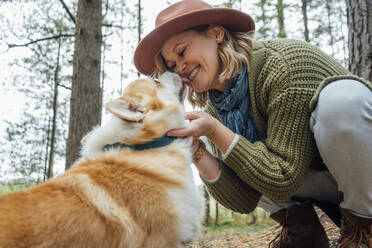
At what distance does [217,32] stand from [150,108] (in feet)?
3.03

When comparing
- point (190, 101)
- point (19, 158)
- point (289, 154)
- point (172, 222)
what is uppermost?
point (190, 101)

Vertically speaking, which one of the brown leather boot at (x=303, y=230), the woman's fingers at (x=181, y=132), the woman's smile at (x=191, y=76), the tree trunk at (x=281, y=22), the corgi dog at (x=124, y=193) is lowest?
the brown leather boot at (x=303, y=230)

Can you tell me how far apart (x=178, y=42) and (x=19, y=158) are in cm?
829

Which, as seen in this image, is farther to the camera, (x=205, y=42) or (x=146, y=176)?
(x=205, y=42)

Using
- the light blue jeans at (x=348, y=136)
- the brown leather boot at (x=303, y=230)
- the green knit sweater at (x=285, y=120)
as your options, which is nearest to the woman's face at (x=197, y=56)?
the green knit sweater at (x=285, y=120)

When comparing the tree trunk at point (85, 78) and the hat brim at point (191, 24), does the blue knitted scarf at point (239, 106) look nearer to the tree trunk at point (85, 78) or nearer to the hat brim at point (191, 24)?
the hat brim at point (191, 24)

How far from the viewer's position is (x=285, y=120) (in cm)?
212

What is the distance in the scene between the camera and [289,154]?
81.8 inches

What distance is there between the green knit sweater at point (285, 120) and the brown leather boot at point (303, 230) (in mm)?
411

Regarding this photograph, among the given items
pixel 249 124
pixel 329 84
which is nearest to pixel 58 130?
pixel 249 124

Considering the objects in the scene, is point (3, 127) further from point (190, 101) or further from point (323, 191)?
point (323, 191)

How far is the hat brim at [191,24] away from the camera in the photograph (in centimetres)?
238

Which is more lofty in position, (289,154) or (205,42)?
(205,42)

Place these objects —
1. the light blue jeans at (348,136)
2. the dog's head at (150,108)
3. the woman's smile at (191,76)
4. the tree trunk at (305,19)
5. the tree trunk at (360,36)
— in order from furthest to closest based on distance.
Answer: the tree trunk at (305,19) → the tree trunk at (360,36) → the woman's smile at (191,76) → the dog's head at (150,108) → the light blue jeans at (348,136)
